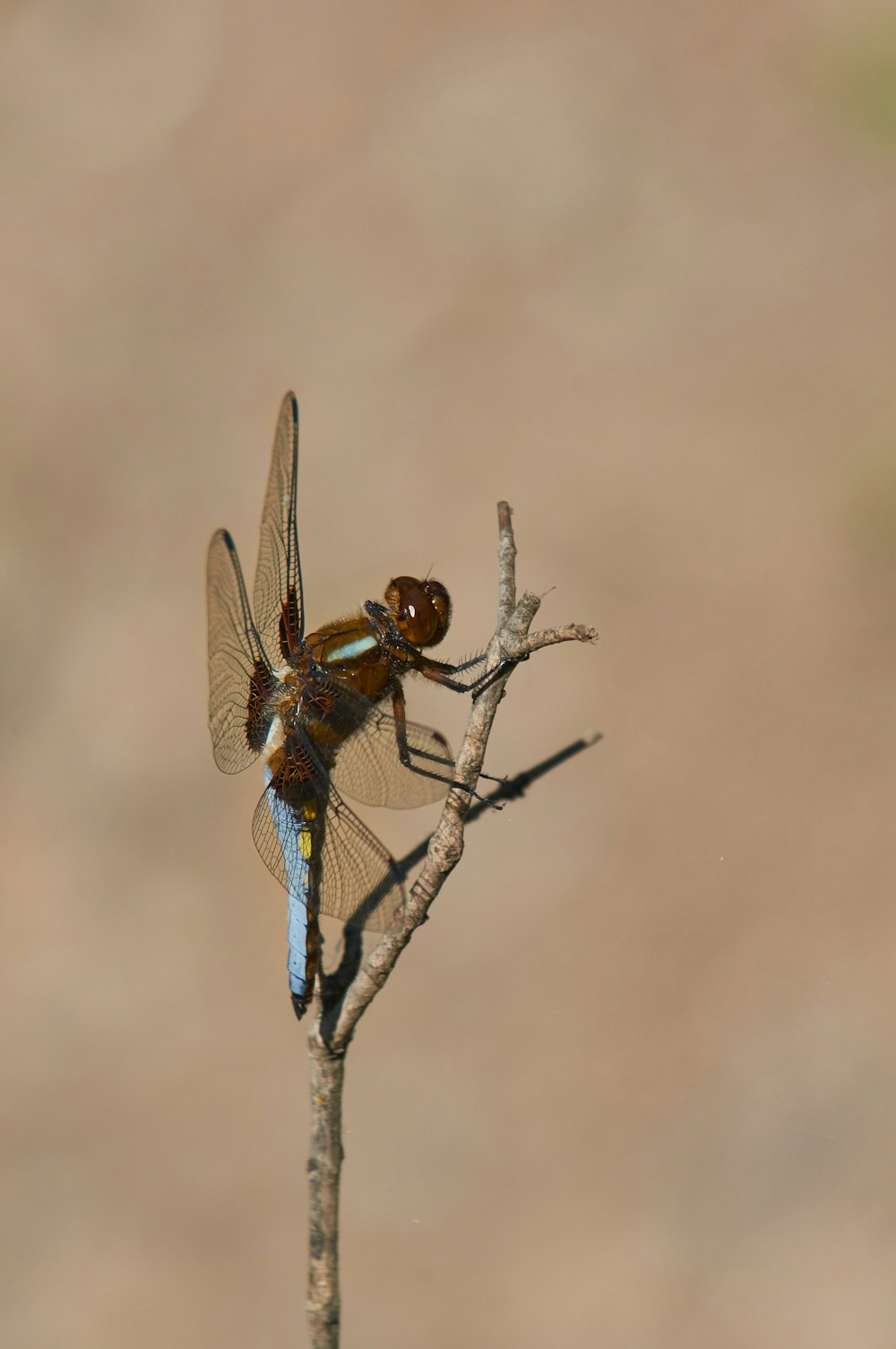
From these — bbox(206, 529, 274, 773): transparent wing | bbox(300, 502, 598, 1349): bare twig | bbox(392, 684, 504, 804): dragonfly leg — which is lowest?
bbox(300, 502, 598, 1349): bare twig

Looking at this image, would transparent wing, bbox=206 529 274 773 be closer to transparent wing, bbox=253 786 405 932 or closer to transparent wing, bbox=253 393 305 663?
transparent wing, bbox=253 393 305 663

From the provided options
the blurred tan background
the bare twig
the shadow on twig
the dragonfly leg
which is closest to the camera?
the bare twig

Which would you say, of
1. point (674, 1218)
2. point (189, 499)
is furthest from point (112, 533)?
point (674, 1218)

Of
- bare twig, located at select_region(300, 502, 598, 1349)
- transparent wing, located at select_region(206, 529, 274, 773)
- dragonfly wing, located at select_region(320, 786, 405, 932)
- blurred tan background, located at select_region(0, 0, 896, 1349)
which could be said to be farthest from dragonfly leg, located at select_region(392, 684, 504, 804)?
blurred tan background, located at select_region(0, 0, 896, 1349)

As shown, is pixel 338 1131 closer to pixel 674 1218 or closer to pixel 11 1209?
pixel 674 1218

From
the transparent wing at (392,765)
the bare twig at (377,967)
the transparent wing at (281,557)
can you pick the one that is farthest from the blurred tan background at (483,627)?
the bare twig at (377,967)

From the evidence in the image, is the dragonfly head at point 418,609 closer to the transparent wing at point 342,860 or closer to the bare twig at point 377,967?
the transparent wing at point 342,860

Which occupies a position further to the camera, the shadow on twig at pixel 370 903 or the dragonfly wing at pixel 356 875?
the dragonfly wing at pixel 356 875
